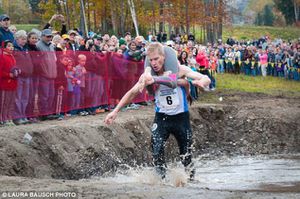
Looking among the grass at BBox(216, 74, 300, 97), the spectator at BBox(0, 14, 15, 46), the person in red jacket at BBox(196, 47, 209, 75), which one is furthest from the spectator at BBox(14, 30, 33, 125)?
the grass at BBox(216, 74, 300, 97)

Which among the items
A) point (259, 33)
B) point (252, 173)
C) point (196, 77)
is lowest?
point (259, 33)

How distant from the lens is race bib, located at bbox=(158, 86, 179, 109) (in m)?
10.7

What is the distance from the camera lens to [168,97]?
10.8 meters

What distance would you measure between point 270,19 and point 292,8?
1877 centimetres

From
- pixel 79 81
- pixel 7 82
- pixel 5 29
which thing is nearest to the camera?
pixel 7 82

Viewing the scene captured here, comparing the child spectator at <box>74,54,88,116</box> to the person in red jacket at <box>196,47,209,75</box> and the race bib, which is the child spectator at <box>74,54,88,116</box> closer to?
the race bib

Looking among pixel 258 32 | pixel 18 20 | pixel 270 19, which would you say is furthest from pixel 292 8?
pixel 18 20

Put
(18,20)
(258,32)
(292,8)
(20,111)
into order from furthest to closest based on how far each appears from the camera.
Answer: (292,8) < (258,32) < (18,20) < (20,111)

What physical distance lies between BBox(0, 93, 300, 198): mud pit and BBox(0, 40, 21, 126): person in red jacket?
0.53 m

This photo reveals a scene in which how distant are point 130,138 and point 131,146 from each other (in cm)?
36

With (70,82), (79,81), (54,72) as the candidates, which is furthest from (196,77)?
(79,81)

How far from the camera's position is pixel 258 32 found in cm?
7950

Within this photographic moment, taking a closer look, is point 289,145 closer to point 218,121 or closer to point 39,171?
point 218,121

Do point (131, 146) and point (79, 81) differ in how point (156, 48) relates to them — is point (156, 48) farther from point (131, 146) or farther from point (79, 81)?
point (79, 81)
